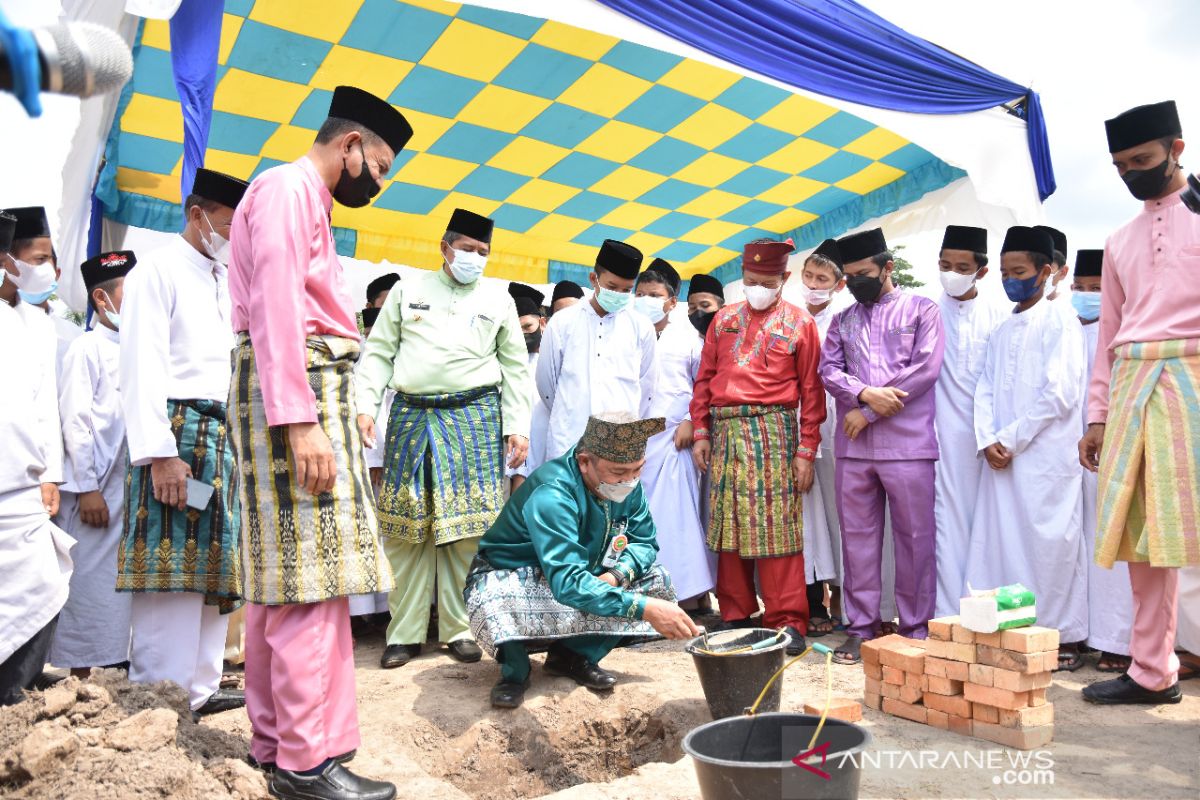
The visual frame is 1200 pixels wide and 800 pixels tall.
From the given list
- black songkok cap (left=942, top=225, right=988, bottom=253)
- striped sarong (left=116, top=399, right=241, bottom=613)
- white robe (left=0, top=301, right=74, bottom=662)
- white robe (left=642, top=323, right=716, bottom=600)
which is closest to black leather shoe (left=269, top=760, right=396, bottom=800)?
striped sarong (left=116, top=399, right=241, bottom=613)

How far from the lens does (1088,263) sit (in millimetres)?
4586

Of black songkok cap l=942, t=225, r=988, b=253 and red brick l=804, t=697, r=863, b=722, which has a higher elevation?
black songkok cap l=942, t=225, r=988, b=253

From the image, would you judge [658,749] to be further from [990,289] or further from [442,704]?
[990,289]

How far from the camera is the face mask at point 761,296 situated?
4199 millimetres

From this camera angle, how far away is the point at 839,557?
453 cm

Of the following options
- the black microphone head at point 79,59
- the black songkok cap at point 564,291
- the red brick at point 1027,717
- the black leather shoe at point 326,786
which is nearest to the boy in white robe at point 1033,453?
the red brick at point 1027,717

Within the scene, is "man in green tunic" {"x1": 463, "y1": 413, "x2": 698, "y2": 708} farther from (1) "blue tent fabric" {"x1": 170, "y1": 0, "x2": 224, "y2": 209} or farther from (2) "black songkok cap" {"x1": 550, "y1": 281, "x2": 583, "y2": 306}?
(2) "black songkok cap" {"x1": 550, "y1": 281, "x2": 583, "y2": 306}

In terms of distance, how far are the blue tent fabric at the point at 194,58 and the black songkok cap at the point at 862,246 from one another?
9.53 feet

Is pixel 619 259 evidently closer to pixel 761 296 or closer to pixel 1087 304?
pixel 761 296

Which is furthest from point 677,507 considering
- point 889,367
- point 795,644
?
point 889,367

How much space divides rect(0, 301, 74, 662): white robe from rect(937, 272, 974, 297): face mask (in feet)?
12.8

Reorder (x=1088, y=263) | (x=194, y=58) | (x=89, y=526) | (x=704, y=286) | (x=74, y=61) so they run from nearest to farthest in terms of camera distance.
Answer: (x=74, y=61) < (x=89, y=526) < (x=194, y=58) < (x=1088, y=263) < (x=704, y=286)

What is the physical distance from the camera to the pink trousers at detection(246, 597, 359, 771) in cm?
210

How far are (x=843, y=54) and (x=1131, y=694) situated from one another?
3.52 m
